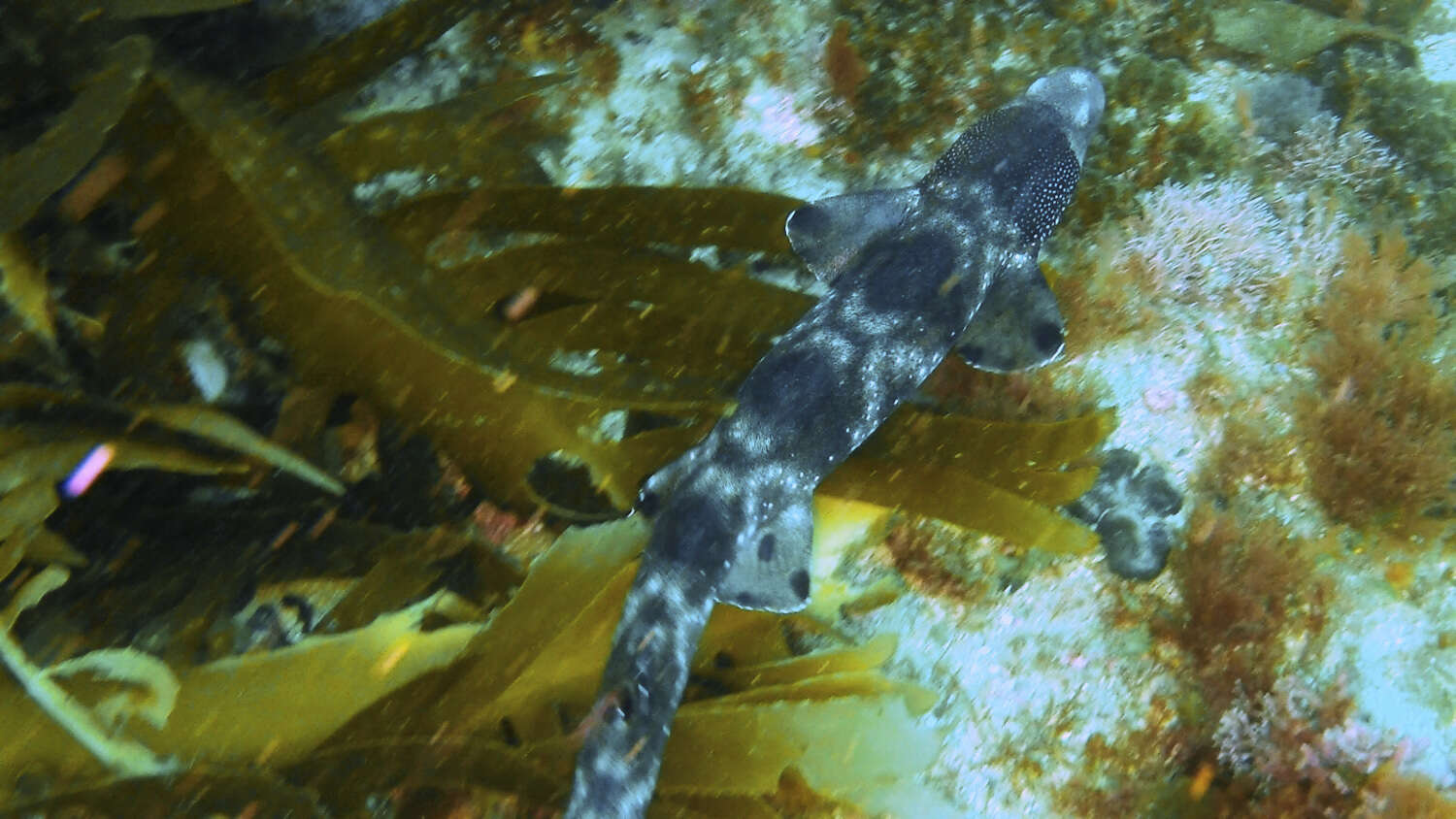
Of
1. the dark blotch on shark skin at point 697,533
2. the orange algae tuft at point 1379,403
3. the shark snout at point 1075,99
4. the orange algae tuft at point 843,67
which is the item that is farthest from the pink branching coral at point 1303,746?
the orange algae tuft at point 843,67

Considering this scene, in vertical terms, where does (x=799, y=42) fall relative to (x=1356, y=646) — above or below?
above

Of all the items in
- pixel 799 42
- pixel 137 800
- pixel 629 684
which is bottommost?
pixel 629 684

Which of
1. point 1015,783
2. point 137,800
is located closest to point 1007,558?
point 1015,783

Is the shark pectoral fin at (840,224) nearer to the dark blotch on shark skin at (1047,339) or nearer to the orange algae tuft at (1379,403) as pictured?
the dark blotch on shark skin at (1047,339)

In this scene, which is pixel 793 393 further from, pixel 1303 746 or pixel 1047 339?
pixel 1303 746

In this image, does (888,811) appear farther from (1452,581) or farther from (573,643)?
(1452,581)

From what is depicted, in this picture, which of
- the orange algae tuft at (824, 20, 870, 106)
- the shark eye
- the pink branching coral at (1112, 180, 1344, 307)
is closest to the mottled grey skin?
the shark eye

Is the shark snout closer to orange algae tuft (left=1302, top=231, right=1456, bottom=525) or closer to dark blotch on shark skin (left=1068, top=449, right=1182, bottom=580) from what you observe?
orange algae tuft (left=1302, top=231, right=1456, bottom=525)
